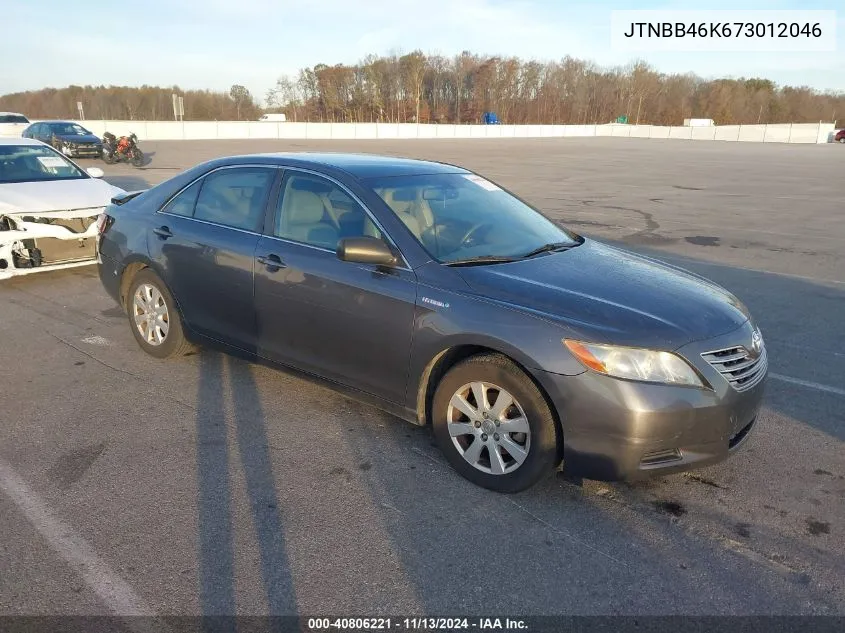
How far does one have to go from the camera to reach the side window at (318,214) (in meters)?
3.95

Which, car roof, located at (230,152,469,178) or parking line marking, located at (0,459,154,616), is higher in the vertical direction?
car roof, located at (230,152,469,178)

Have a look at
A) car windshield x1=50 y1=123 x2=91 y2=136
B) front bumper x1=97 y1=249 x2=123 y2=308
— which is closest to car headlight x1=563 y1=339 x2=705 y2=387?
front bumper x1=97 y1=249 x2=123 y2=308

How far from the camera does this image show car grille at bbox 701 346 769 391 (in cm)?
317

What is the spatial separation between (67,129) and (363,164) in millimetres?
25078

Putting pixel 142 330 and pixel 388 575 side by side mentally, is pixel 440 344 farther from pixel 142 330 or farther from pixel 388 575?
pixel 142 330

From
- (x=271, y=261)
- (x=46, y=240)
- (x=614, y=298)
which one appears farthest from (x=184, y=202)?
(x=46, y=240)

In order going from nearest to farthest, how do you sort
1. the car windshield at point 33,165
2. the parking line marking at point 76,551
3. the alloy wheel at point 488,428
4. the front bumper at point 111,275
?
the parking line marking at point 76,551 < the alloy wheel at point 488,428 < the front bumper at point 111,275 < the car windshield at point 33,165

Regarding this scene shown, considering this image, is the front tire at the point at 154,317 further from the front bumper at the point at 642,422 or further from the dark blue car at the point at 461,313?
the front bumper at the point at 642,422

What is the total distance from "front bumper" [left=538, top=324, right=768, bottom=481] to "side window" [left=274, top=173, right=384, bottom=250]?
4.99 feet

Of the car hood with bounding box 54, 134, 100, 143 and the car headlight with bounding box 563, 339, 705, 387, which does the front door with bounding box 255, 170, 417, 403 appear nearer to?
the car headlight with bounding box 563, 339, 705, 387

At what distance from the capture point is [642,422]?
3.00 metres

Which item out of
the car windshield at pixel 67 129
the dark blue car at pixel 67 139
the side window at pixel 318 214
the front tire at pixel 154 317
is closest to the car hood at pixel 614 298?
the side window at pixel 318 214

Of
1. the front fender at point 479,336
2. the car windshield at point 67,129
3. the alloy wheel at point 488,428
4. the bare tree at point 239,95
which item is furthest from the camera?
the bare tree at point 239,95

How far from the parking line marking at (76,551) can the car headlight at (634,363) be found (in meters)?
A: 2.14
